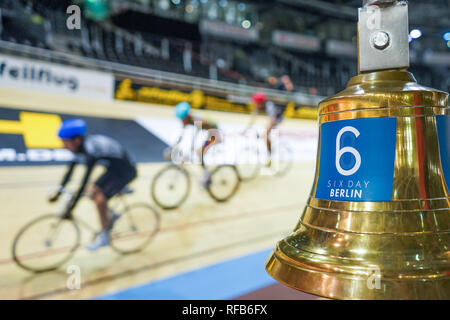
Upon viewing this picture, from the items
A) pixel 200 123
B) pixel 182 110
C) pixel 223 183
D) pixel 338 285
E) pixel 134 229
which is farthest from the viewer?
pixel 223 183

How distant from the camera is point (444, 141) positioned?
498 mm

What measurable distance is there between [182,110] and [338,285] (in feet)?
13.3

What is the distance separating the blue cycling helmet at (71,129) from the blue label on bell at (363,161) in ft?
10.3

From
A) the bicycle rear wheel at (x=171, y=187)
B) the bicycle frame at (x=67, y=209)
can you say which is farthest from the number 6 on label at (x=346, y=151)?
the bicycle rear wheel at (x=171, y=187)

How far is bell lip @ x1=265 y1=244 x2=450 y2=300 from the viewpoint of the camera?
371 millimetres

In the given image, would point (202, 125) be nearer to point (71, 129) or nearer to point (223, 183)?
point (223, 183)

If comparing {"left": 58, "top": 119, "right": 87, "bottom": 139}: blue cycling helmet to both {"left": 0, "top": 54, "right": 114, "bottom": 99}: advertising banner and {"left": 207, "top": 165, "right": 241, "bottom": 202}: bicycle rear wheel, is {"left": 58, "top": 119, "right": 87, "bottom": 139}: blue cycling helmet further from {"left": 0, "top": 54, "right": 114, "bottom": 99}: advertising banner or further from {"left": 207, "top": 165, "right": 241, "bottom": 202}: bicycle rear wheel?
{"left": 207, "top": 165, "right": 241, "bottom": 202}: bicycle rear wheel

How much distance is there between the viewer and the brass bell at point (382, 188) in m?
0.40

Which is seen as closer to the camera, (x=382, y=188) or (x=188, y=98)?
(x=382, y=188)

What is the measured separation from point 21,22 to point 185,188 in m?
2.45

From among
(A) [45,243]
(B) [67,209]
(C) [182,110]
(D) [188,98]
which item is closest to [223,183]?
(C) [182,110]

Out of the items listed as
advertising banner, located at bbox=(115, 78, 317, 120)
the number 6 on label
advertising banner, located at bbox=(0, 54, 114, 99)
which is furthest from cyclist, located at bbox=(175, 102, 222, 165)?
the number 6 on label

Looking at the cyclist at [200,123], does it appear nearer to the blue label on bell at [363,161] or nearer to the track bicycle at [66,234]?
the track bicycle at [66,234]

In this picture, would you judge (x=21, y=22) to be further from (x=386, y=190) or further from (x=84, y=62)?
(x=386, y=190)
